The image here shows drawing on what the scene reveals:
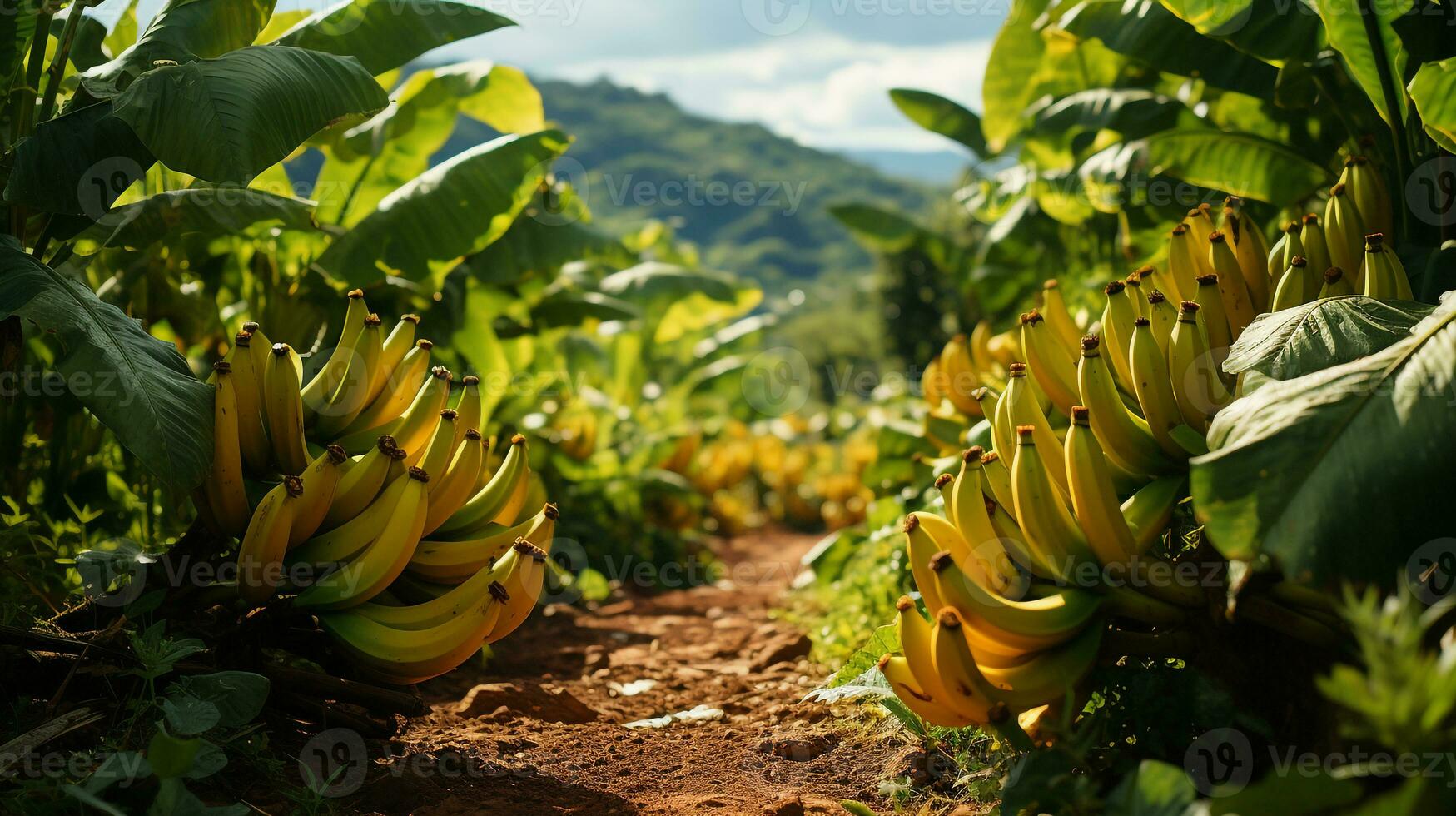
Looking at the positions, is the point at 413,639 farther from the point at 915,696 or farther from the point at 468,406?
the point at 915,696

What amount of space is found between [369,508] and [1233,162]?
3612mm

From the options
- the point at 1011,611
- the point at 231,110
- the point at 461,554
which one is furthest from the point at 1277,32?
the point at 231,110

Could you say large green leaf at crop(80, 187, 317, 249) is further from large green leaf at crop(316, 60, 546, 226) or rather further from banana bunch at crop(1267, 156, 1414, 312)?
banana bunch at crop(1267, 156, 1414, 312)

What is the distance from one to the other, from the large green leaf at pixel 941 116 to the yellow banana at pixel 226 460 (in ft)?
16.8

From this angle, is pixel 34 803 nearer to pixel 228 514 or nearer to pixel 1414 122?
pixel 228 514

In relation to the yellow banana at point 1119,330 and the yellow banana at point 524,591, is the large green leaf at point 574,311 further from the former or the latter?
the yellow banana at point 1119,330

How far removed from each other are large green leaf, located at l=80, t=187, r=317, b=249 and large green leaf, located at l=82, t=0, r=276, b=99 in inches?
15.1

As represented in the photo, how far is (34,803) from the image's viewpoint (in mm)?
2123

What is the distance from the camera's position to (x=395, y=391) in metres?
3.19

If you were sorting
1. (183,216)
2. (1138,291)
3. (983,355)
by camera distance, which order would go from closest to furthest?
1. (1138,291)
2. (183,216)
3. (983,355)

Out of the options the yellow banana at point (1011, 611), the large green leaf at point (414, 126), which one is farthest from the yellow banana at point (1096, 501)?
the large green leaf at point (414, 126)

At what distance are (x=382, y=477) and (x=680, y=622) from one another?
3.13 metres

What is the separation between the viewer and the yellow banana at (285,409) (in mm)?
2795

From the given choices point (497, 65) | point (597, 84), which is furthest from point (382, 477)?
point (597, 84)
